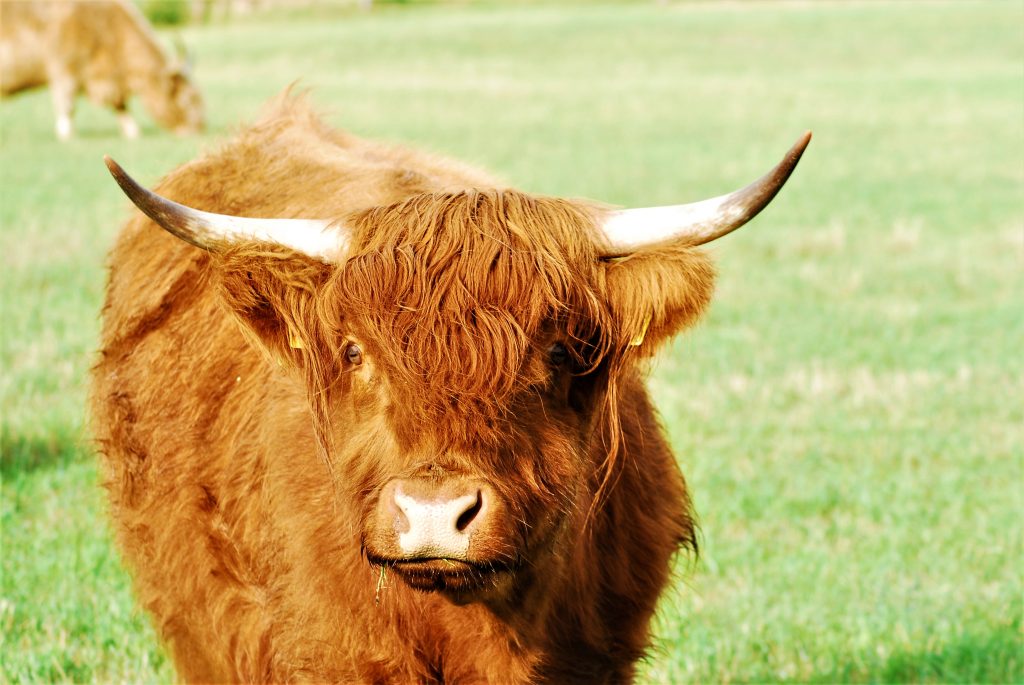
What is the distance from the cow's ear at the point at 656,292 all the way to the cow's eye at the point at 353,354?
0.61 metres

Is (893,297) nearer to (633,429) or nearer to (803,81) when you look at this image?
(633,429)

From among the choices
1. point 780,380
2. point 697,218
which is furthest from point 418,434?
point 780,380

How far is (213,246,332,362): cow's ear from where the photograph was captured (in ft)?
10.2

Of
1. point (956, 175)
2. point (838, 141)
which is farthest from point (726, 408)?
point (838, 141)

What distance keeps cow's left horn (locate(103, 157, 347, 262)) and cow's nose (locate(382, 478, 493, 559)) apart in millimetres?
697

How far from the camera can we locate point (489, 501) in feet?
8.89

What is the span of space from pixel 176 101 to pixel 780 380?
18.0 meters

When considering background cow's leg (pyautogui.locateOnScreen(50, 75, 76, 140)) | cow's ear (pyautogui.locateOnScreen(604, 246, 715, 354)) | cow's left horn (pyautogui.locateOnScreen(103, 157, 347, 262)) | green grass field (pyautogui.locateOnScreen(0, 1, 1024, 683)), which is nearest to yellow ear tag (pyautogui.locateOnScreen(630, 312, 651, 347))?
cow's ear (pyautogui.locateOnScreen(604, 246, 715, 354))

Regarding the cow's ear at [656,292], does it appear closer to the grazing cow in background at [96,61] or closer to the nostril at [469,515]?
the nostril at [469,515]

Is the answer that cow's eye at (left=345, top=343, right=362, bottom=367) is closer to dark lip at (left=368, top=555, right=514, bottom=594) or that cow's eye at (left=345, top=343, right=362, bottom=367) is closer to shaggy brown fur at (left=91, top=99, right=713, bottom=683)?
shaggy brown fur at (left=91, top=99, right=713, bottom=683)

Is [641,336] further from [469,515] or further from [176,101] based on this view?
[176,101]

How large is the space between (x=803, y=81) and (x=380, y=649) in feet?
105

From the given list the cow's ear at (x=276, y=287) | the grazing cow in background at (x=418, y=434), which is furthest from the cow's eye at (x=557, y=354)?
the cow's ear at (x=276, y=287)

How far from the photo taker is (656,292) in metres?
3.07
